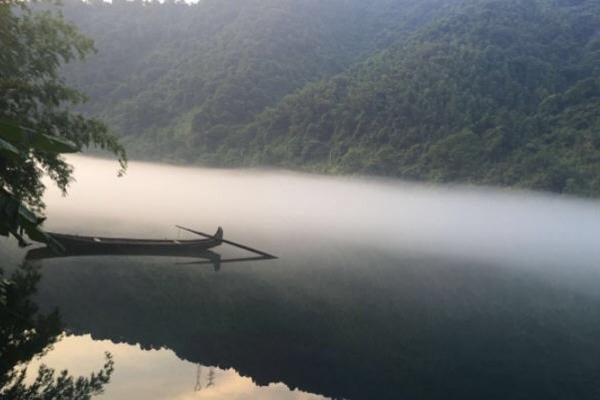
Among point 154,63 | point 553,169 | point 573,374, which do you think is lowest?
point 573,374

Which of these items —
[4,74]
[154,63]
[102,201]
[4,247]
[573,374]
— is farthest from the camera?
[154,63]

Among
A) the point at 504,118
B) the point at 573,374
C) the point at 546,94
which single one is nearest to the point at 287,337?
the point at 573,374

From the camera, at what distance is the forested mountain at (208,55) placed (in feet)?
299

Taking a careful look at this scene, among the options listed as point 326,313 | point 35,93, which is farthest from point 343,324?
point 35,93

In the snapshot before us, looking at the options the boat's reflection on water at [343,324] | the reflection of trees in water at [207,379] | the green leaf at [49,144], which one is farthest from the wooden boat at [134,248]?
the green leaf at [49,144]

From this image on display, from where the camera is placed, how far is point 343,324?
51.8 feet

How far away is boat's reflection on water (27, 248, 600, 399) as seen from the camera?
12.4m

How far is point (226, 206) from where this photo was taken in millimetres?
47375

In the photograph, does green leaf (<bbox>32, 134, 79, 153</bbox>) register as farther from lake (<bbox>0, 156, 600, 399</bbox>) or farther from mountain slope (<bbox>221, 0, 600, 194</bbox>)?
mountain slope (<bbox>221, 0, 600, 194</bbox>)

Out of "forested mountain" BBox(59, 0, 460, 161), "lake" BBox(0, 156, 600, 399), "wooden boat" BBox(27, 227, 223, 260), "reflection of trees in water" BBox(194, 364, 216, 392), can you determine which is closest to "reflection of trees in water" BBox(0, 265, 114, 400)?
"lake" BBox(0, 156, 600, 399)

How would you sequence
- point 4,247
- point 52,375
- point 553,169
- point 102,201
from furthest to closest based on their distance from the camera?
1. point 553,169
2. point 102,201
3. point 4,247
4. point 52,375

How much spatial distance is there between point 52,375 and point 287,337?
5862 millimetres

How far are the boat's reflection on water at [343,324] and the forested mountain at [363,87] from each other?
37.3 meters

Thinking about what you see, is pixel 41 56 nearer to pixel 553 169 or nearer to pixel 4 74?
pixel 4 74
